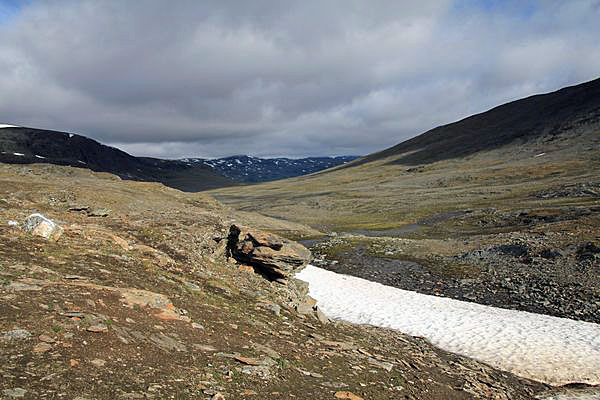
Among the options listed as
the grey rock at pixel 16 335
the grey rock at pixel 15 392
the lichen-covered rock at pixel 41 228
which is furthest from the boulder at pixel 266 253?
the grey rock at pixel 15 392

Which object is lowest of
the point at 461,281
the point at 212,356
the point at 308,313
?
the point at 461,281

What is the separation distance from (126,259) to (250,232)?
1286 centimetres

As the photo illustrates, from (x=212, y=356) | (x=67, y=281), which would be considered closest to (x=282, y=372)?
(x=212, y=356)

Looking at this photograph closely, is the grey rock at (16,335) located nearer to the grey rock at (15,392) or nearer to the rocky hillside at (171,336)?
the rocky hillside at (171,336)

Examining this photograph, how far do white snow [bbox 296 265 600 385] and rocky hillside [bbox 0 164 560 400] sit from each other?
60.7 inches

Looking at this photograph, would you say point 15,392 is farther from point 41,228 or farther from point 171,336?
point 41,228

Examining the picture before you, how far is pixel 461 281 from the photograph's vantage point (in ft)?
125

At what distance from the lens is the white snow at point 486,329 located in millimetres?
18844

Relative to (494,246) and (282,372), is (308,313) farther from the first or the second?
(494,246)

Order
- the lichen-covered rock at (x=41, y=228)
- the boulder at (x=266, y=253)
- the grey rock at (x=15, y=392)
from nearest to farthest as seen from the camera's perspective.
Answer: the grey rock at (x=15, y=392) → the lichen-covered rock at (x=41, y=228) → the boulder at (x=266, y=253)

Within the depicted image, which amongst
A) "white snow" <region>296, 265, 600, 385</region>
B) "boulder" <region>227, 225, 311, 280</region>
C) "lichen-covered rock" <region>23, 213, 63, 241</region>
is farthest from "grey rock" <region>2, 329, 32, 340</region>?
"white snow" <region>296, 265, 600, 385</region>

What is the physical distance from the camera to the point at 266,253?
2858 cm

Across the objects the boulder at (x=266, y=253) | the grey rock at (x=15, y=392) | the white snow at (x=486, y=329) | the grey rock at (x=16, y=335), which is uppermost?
the grey rock at (x=16, y=335)

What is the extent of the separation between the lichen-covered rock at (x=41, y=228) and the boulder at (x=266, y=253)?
1302 centimetres
